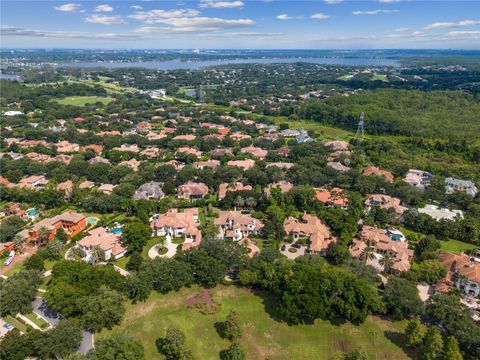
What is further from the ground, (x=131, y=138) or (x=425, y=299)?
(x=131, y=138)

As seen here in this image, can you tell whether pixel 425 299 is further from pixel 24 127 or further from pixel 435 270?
pixel 24 127

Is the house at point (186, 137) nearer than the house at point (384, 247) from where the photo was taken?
No

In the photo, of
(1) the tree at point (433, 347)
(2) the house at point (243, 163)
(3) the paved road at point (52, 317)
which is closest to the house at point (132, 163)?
(2) the house at point (243, 163)

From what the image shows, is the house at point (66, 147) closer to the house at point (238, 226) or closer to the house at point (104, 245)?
the house at point (104, 245)

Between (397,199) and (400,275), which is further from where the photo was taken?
(397,199)

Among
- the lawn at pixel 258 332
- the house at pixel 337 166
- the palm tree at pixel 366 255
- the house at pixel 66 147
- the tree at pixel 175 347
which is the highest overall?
the house at pixel 66 147

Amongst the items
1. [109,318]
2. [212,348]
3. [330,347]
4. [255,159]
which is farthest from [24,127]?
[330,347]

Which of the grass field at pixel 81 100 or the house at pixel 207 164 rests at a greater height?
the grass field at pixel 81 100
